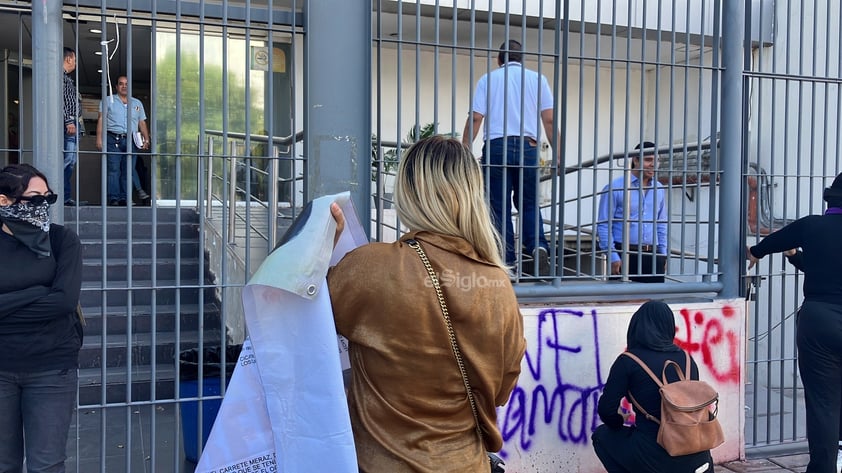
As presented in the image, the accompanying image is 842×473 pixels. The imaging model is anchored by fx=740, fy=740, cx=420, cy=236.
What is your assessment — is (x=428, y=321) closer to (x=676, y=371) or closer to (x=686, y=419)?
(x=686, y=419)

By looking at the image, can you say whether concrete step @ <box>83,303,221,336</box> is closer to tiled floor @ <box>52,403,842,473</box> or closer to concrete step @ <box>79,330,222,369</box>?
concrete step @ <box>79,330,222,369</box>

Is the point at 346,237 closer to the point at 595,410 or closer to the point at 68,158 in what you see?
the point at 595,410

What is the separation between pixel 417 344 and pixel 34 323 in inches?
→ 84.5

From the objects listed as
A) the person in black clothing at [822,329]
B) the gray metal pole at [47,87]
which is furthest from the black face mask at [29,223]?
the person in black clothing at [822,329]

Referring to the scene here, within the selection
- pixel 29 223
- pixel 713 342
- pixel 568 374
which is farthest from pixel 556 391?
pixel 29 223

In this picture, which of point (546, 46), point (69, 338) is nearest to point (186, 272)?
point (69, 338)

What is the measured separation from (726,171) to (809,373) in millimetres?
1480

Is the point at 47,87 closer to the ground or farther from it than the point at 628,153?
farther from it

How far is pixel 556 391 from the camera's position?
467 cm

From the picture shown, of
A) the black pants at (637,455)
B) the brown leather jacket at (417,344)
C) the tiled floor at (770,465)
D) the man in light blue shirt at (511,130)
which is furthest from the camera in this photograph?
the tiled floor at (770,465)

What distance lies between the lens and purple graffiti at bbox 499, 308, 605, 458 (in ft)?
15.0

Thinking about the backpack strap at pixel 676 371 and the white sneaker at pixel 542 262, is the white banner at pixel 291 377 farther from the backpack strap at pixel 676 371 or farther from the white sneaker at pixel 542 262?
the white sneaker at pixel 542 262

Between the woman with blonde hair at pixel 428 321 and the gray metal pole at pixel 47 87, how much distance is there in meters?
2.21

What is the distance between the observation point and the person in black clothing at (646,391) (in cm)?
387
